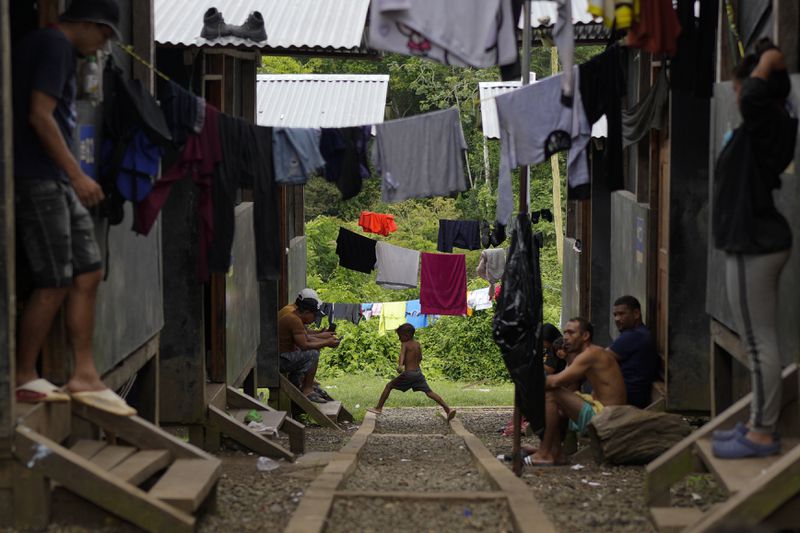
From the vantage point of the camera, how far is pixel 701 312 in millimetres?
10234

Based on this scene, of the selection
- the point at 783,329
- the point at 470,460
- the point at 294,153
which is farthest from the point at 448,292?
the point at 783,329

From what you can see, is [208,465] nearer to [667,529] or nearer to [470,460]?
[667,529]

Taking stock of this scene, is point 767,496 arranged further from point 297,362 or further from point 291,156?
point 297,362

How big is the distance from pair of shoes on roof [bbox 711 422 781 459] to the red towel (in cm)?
1672

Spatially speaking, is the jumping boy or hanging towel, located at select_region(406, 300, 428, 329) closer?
the jumping boy

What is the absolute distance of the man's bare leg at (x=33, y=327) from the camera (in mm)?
5727

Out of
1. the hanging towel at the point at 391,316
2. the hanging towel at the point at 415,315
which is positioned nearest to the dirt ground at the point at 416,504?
the hanging towel at the point at 391,316

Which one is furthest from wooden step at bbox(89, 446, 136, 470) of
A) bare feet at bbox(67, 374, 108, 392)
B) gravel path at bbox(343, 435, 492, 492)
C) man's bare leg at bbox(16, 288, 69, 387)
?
gravel path at bbox(343, 435, 492, 492)

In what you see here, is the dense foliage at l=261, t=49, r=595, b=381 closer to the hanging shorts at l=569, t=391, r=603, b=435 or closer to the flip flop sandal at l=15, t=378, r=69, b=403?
the hanging shorts at l=569, t=391, r=603, b=435

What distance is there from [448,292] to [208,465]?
16895 millimetres

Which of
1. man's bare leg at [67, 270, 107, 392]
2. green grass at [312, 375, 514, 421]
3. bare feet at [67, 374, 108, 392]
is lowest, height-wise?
green grass at [312, 375, 514, 421]

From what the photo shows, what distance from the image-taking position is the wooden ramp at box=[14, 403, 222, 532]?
5379 mm

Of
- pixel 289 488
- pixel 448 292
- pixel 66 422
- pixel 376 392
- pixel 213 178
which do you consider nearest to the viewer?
pixel 66 422

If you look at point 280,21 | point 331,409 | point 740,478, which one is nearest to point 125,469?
point 740,478
